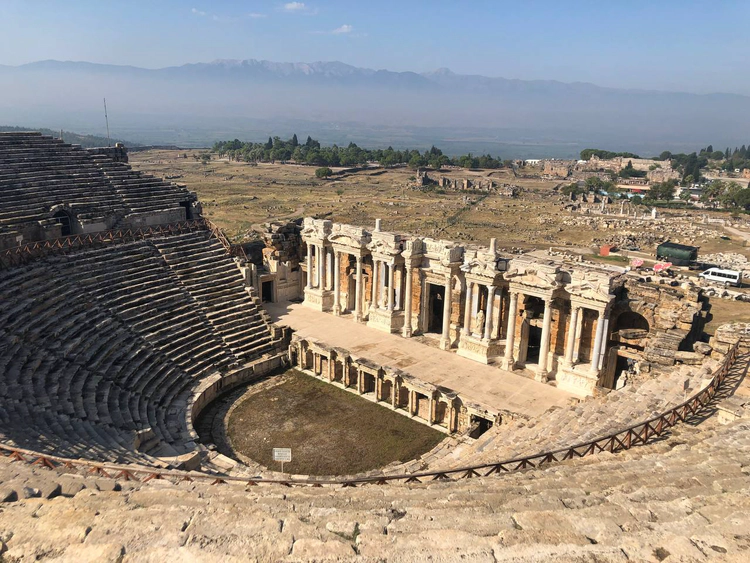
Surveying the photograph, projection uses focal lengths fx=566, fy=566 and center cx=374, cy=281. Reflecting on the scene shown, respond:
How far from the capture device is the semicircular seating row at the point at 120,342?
60.3ft

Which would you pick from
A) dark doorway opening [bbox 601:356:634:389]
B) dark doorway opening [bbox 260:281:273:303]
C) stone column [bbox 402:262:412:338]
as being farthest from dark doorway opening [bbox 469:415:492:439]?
dark doorway opening [bbox 260:281:273:303]

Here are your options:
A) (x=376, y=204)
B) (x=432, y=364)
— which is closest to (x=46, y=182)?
(x=432, y=364)

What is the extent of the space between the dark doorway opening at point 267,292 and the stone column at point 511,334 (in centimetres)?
1638

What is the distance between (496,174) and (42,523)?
482 ft

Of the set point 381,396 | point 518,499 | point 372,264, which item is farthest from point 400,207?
point 518,499

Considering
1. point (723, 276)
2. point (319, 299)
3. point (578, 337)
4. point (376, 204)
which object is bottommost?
point (723, 276)

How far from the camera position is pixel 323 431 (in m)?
24.2

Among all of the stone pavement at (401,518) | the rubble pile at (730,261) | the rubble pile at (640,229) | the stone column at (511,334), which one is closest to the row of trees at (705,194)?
the rubble pile at (640,229)

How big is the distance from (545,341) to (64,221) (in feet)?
85.6

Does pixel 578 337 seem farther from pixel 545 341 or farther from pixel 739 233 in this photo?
pixel 739 233

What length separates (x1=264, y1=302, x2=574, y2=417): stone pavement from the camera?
2488cm

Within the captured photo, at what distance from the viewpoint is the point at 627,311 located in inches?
1034

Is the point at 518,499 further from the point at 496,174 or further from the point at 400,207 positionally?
the point at 496,174

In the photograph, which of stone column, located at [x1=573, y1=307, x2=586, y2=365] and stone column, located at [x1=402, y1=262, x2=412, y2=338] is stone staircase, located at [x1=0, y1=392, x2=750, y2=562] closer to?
stone column, located at [x1=573, y1=307, x2=586, y2=365]
